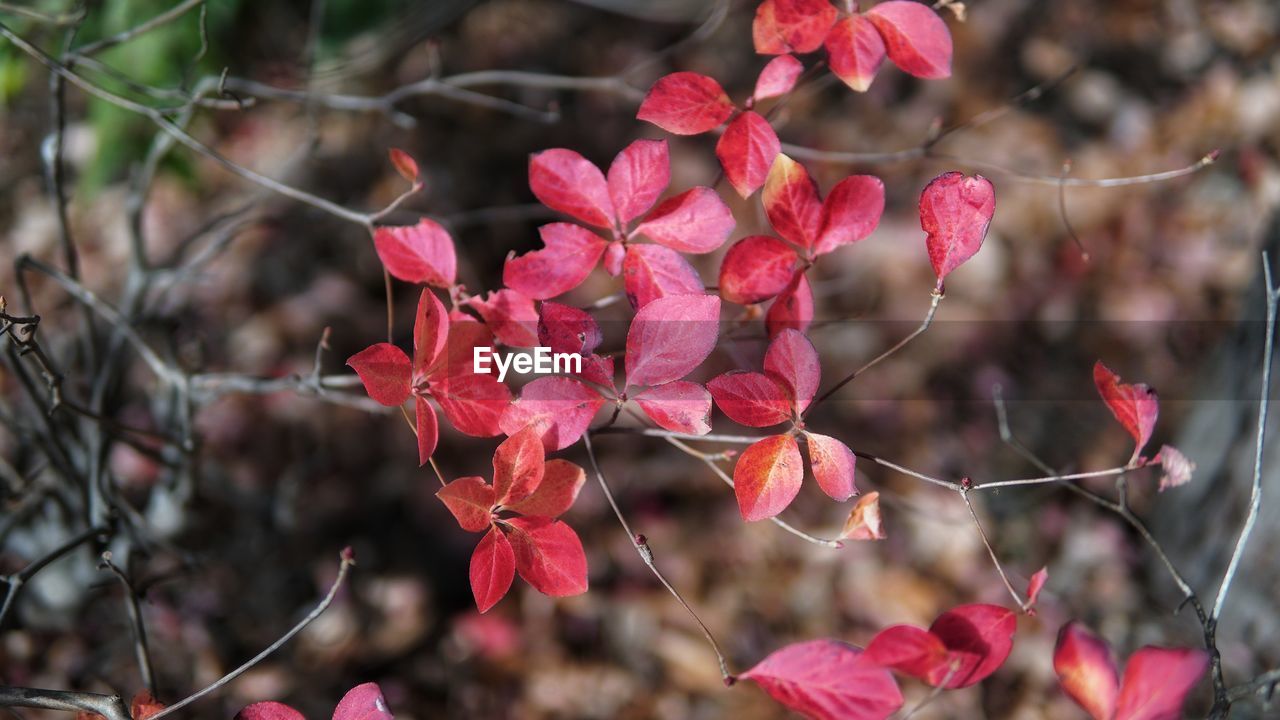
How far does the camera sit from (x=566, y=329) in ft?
1.86

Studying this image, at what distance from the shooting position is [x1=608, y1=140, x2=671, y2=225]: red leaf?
0.60 meters

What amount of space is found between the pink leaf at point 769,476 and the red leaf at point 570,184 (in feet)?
0.70

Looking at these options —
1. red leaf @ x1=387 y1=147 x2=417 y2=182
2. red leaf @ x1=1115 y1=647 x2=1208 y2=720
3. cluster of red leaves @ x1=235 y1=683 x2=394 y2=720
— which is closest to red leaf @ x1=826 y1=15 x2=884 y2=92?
red leaf @ x1=387 y1=147 x2=417 y2=182

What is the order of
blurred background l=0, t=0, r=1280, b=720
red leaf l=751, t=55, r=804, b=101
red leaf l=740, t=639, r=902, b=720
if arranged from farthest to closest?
1. blurred background l=0, t=0, r=1280, b=720
2. red leaf l=751, t=55, r=804, b=101
3. red leaf l=740, t=639, r=902, b=720

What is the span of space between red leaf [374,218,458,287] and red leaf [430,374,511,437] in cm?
10

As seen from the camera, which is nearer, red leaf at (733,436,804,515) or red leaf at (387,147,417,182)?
red leaf at (733,436,804,515)

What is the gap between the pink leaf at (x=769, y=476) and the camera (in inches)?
22.3

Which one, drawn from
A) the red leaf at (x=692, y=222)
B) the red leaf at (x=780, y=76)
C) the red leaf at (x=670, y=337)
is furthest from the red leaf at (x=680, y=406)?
the red leaf at (x=780, y=76)

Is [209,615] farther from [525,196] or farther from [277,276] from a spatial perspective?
[525,196]

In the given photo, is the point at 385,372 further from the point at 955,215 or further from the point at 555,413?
the point at 955,215

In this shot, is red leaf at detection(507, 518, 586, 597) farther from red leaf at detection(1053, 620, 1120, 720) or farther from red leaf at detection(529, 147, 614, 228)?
red leaf at detection(1053, 620, 1120, 720)

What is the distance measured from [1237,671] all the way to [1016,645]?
299 millimetres

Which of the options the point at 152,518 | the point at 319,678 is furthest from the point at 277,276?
the point at 319,678

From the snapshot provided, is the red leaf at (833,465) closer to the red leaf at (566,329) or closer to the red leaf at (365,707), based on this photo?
the red leaf at (566,329)
